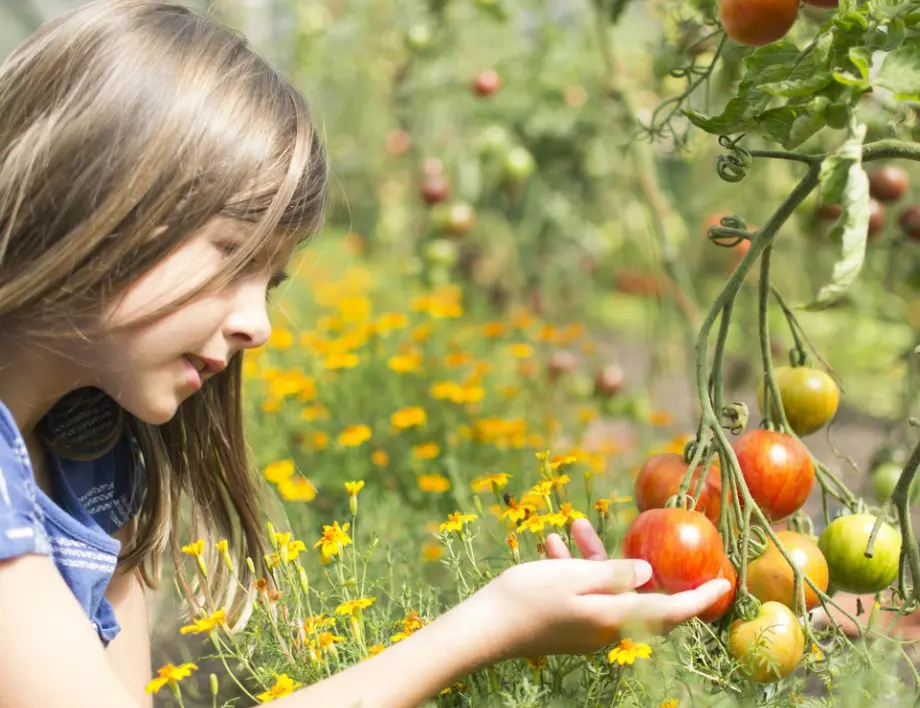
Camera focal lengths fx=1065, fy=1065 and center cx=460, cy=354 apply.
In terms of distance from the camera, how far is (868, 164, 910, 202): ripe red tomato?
1914mm

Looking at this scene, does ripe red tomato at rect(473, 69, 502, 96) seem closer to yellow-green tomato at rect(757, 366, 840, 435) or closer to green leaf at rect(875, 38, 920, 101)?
yellow-green tomato at rect(757, 366, 840, 435)

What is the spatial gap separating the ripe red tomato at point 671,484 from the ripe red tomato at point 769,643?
107 mm

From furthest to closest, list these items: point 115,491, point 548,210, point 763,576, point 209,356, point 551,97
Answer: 1. point 548,210
2. point 551,97
3. point 115,491
4. point 209,356
5. point 763,576

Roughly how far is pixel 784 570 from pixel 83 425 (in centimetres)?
82

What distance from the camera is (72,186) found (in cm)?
101

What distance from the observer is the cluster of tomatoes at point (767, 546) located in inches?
34.7

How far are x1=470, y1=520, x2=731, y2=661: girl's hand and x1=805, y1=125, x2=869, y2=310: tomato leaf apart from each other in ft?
0.90

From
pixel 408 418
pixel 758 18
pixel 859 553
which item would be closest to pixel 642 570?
pixel 859 553

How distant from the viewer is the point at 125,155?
1.01m

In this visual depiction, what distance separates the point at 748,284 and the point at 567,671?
191 cm

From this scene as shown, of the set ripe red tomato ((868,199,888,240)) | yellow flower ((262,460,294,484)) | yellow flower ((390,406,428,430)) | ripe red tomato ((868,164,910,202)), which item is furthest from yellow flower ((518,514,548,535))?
ripe red tomato ((868,164,910,202))

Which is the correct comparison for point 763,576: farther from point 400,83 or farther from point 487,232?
point 487,232

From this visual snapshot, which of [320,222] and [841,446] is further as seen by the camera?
[841,446]

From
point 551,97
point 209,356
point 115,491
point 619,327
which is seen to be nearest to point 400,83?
point 551,97
